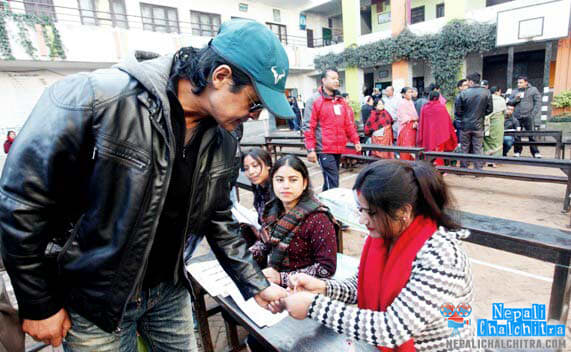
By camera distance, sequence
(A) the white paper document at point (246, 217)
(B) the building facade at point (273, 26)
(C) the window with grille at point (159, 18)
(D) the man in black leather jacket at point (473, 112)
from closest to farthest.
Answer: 1. (A) the white paper document at point (246, 217)
2. (D) the man in black leather jacket at point (473, 112)
3. (B) the building facade at point (273, 26)
4. (C) the window with grille at point (159, 18)

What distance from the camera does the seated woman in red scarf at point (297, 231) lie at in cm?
195

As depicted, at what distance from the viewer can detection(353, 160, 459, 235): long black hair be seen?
1.22 meters

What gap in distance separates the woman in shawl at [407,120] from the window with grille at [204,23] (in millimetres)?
11040

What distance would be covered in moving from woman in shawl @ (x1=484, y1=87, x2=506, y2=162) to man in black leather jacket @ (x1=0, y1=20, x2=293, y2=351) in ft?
22.8

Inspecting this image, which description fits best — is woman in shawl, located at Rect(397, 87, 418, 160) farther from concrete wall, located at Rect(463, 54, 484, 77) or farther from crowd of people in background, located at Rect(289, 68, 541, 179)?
concrete wall, located at Rect(463, 54, 484, 77)

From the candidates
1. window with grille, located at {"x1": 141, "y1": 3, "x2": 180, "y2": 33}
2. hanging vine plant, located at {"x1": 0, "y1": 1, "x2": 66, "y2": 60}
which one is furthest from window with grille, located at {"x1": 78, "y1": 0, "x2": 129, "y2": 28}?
hanging vine plant, located at {"x1": 0, "y1": 1, "x2": 66, "y2": 60}

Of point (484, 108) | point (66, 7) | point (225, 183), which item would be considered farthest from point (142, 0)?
point (225, 183)

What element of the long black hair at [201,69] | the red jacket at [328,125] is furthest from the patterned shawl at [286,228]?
the red jacket at [328,125]

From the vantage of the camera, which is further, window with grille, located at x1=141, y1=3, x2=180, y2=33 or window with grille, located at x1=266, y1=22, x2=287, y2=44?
window with grille, located at x1=266, y1=22, x2=287, y2=44

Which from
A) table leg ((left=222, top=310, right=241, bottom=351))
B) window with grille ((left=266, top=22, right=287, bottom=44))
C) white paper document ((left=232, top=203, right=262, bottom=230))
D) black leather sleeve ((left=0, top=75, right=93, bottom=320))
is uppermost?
window with grille ((left=266, top=22, right=287, bottom=44))

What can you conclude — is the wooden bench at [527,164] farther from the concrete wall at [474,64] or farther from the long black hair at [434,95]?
the concrete wall at [474,64]

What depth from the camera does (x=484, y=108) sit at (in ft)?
20.0

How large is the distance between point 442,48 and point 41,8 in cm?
1429

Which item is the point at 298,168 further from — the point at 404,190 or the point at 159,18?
the point at 159,18
